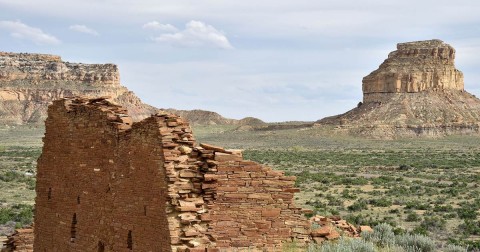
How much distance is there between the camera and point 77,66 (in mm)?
133250

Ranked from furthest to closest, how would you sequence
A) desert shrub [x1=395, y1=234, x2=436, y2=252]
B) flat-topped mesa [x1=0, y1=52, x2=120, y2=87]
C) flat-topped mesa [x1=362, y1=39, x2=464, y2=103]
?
flat-topped mesa [x1=0, y1=52, x2=120, y2=87]
flat-topped mesa [x1=362, y1=39, x2=464, y2=103]
desert shrub [x1=395, y1=234, x2=436, y2=252]

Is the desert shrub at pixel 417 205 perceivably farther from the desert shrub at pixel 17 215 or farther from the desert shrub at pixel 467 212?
the desert shrub at pixel 17 215

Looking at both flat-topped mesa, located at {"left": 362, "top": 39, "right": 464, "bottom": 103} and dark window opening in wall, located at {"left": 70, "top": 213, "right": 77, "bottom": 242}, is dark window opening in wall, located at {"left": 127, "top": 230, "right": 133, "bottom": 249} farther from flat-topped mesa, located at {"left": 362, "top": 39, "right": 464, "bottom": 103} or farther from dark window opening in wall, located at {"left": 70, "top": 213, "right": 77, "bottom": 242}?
flat-topped mesa, located at {"left": 362, "top": 39, "right": 464, "bottom": 103}

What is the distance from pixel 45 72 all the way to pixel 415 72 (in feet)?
214

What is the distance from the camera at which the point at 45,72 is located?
5128 inches

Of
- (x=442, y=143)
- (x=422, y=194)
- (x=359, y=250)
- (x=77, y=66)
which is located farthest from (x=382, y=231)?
(x=77, y=66)

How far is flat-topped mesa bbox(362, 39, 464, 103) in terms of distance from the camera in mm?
115000

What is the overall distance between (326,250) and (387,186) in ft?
98.6

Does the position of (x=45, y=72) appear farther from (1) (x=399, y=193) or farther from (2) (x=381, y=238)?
(2) (x=381, y=238)

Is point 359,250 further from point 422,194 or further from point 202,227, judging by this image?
point 422,194

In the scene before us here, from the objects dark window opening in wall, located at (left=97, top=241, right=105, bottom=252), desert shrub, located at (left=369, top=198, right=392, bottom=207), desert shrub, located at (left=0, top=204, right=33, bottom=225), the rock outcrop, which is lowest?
desert shrub, located at (left=0, top=204, right=33, bottom=225)

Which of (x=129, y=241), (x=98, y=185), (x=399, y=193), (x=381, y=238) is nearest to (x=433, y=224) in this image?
(x=399, y=193)

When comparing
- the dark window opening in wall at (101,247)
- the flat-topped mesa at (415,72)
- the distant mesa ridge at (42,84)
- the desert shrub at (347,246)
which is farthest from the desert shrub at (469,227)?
the distant mesa ridge at (42,84)

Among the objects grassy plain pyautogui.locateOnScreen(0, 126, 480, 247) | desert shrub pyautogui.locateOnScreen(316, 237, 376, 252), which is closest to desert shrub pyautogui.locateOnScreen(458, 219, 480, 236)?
grassy plain pyautogui.locateOnScreen(0, 126, 480, 247)
